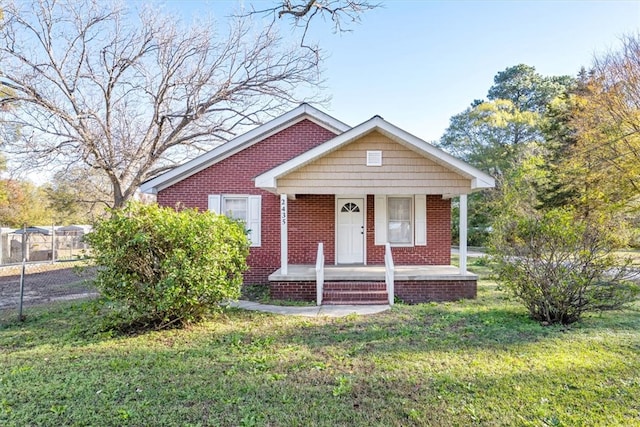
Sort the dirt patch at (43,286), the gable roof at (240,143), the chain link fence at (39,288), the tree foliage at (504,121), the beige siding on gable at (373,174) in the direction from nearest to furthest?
1. the chain link fence at (39,288)
2. the beige siding on gable at (373,174)
3. the dirt patch at (43,286)
4. the gable roof at (240,143)
5. the tree foliage at (504,121)

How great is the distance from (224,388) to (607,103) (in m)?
15.2

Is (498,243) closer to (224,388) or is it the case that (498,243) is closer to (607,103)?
(224,388)

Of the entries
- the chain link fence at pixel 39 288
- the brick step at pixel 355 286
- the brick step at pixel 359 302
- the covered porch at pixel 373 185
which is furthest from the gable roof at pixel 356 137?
the chain link fence at pixel 39 288

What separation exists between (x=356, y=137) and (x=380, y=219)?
320 centimetres

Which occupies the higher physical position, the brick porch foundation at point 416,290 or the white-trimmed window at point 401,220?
the white-trimmed window at point 401,220

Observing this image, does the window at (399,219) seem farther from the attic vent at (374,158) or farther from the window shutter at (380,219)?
the attic vent at (374,158)

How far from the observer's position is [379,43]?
1101 centimetres

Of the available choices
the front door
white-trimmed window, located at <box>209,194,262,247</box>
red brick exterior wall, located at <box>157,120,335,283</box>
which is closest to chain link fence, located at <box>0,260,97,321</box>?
red brick exterior wall, located at <box>157,120,335,283</box>

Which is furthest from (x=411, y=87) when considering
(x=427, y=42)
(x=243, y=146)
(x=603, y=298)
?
(x=603, y=298)

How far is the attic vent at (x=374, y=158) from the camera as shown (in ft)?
29.2

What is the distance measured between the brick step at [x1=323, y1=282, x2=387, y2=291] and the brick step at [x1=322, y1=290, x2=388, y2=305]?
0.51ft

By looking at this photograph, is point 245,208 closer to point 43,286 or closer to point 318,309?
point 318,309

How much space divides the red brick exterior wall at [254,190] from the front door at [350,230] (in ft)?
1.07

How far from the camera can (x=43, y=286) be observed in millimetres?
11906
